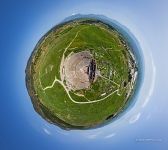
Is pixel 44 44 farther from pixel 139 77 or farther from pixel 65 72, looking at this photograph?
pixel 139 77

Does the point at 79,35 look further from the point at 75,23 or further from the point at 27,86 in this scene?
the point at 27,86

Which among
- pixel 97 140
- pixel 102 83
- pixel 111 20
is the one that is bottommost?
pixel 97 140

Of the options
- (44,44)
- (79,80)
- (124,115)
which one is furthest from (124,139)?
(44,44)

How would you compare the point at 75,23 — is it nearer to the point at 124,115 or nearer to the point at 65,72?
the point at 65,72

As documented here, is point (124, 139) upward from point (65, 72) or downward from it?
downward

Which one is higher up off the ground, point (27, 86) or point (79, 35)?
point (79, 35)

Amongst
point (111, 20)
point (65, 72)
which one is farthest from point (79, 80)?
point (111, 20)
